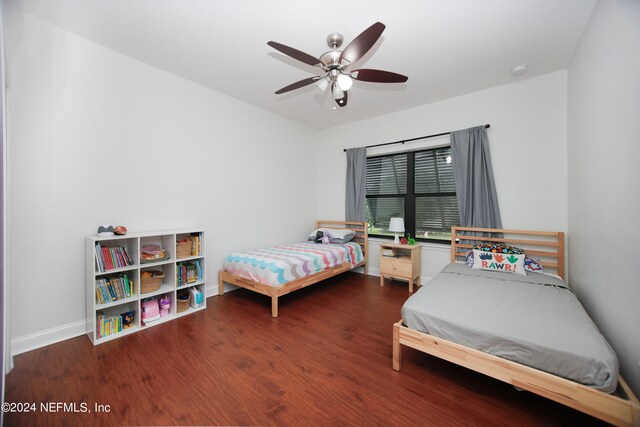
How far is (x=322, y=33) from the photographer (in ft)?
7.20

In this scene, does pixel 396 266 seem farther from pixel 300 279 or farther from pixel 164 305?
pixel 164 305

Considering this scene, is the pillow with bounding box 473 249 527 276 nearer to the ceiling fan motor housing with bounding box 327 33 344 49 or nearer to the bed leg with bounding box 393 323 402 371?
the bed leg with bounding box 393 323 402 371

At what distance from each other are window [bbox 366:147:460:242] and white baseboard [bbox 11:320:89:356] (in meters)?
3.96

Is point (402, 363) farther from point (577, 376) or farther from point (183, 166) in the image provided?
point (183, 166)

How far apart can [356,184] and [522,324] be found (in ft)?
10.5

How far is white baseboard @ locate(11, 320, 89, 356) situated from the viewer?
2012 mm

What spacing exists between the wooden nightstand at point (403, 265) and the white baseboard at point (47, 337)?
3554mm

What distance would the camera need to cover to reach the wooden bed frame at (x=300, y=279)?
275 cm

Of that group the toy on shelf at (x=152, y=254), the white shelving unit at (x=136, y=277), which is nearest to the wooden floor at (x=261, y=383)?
the white shelving unit at (x=136, y=277)

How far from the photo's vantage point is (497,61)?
8.71 ft

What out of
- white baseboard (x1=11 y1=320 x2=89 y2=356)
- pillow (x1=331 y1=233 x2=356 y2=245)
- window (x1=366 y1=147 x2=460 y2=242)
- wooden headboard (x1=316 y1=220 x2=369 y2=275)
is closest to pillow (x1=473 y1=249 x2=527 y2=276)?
window (x1=366 y1=147 x2=460 y2=242)

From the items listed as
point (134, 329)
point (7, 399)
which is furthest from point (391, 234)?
point (7, 399)

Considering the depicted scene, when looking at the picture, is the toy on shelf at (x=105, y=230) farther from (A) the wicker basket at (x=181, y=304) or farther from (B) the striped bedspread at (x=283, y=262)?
(B) the striped bedspread at (x=283, y=262)

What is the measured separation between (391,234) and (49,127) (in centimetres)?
438
